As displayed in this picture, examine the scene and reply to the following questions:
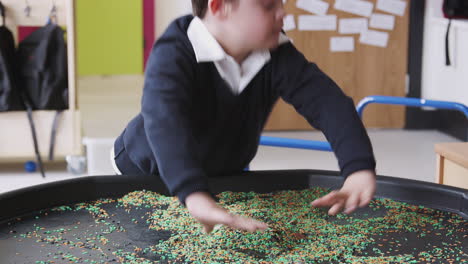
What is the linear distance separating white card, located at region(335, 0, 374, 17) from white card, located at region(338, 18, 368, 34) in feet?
0.14

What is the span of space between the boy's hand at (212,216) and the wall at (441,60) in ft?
9.49

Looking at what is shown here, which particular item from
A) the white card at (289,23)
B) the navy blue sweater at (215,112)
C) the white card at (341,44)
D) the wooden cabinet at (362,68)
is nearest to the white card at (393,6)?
the wooden cabinet at (362,68)

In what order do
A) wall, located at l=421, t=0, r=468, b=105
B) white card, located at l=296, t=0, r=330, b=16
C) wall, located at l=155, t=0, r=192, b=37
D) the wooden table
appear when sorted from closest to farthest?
the wooden table, wall, located at l=421, t=0, r=468, b=105, wall, located at l=155, t=0, r=192, b=37, white card, located at l=296, t=0, r=330, b=16

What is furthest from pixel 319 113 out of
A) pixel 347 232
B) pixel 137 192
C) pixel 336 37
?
pixel 336 37

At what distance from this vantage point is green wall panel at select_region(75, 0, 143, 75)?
6.14m

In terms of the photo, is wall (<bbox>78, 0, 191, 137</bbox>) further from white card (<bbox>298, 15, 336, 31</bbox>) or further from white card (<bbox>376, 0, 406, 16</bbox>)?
white card (<bbox>376, 0, 406, 16</bbox>)

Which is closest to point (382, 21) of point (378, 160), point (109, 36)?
point (378, 160)

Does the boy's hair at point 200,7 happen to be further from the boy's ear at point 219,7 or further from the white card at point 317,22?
the white card at point 317,22

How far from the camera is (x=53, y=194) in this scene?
1.25 m

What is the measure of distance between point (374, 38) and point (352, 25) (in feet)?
0.53

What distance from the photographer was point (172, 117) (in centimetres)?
104

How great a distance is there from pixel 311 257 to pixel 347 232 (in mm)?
140

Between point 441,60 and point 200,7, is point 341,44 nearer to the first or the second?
point 441,60

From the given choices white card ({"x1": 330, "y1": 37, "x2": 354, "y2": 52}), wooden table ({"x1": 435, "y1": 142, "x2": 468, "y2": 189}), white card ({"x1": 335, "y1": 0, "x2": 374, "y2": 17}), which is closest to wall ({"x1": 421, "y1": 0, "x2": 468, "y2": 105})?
white card ({"x1": 335, "y1": 0, "x2": 374, "y2": 17})
